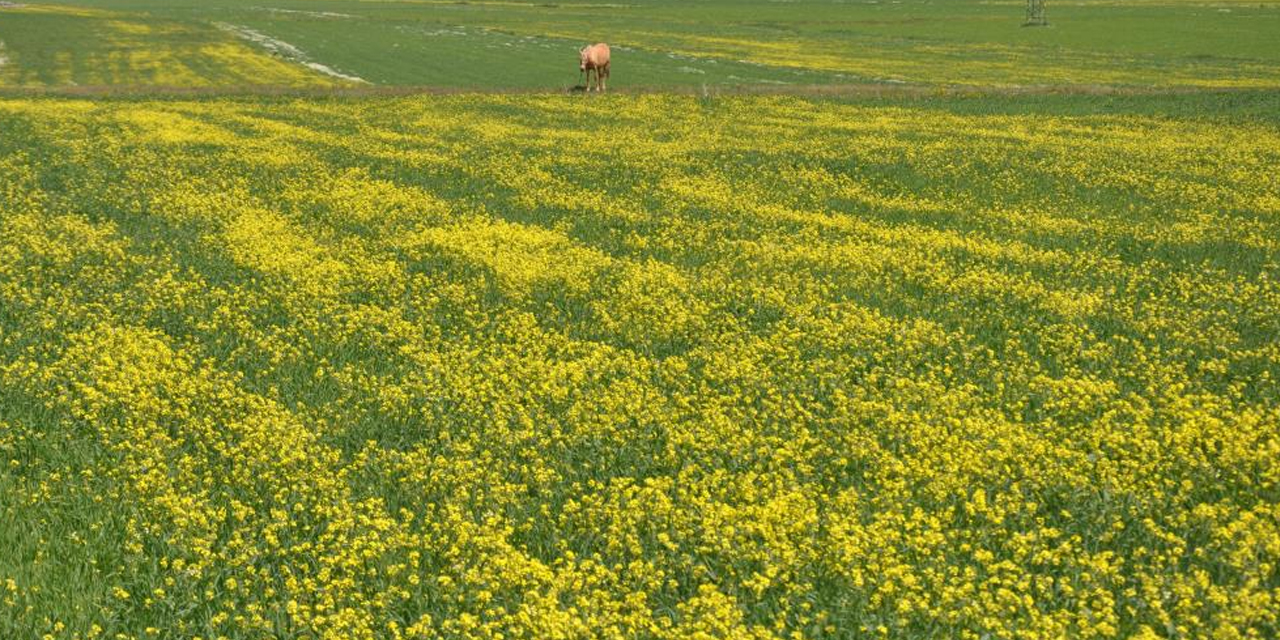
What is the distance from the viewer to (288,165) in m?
28.7

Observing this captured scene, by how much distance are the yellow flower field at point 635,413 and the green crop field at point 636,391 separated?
0.06 metres

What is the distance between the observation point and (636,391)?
11961mm

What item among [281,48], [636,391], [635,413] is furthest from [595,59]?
[635,413]

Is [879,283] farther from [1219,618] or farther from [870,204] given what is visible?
[1219,618]

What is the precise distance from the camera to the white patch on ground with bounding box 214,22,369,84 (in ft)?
189

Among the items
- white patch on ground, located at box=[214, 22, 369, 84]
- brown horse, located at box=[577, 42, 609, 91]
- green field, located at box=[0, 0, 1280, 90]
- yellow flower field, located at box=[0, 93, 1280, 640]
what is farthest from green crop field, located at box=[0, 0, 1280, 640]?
green field, located at box=[0, 0, 1280, 90]

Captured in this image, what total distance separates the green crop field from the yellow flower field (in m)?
0.06

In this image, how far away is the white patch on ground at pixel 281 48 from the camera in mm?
57750

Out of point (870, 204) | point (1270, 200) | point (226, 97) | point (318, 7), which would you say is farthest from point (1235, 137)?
point (318, 7)

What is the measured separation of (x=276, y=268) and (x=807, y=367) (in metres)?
8.81

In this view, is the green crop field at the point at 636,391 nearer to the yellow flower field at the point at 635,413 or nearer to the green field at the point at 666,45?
the yellow flower field at the point at 635,413

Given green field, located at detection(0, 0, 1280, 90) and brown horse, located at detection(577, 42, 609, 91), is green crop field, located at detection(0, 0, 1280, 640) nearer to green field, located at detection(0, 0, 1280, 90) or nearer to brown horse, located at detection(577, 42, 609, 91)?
brown horse, located at detection(577, 42, 609, 91)

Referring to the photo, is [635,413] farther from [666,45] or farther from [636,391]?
[666,45]

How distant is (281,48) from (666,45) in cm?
2791
